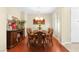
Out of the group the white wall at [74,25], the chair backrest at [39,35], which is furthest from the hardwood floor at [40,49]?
the white wall at [74,25]

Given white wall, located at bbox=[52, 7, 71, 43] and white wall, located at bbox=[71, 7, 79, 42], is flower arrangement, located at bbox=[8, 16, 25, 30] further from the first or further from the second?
white wall, located at bbox=[71, 7, 79, 42]

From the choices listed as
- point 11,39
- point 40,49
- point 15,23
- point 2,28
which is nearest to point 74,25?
point 40,49

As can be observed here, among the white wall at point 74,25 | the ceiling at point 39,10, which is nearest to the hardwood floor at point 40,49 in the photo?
the white wall at point 74,25

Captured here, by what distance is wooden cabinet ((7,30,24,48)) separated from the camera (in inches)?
126

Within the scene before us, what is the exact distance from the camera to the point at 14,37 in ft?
10.8

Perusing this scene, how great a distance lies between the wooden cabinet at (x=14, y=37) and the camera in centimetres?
320

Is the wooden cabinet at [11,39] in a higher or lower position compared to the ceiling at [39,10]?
lower

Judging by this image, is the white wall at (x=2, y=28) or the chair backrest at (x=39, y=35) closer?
the white wall at (x=2, y=28)

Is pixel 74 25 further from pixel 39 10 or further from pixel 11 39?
pixel 11 39

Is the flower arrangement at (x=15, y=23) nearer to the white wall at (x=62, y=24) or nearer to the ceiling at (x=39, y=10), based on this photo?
the ceiling at (x=39, y=10)

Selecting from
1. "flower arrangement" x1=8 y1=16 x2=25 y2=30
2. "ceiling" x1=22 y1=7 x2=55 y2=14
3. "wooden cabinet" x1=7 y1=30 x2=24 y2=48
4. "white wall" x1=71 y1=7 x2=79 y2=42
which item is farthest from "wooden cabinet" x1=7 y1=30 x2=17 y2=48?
"white wall" x1=71 y1=7 x2=79 y2=42

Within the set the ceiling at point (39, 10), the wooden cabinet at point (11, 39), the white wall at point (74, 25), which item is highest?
the ceiling at point (39, 10)
